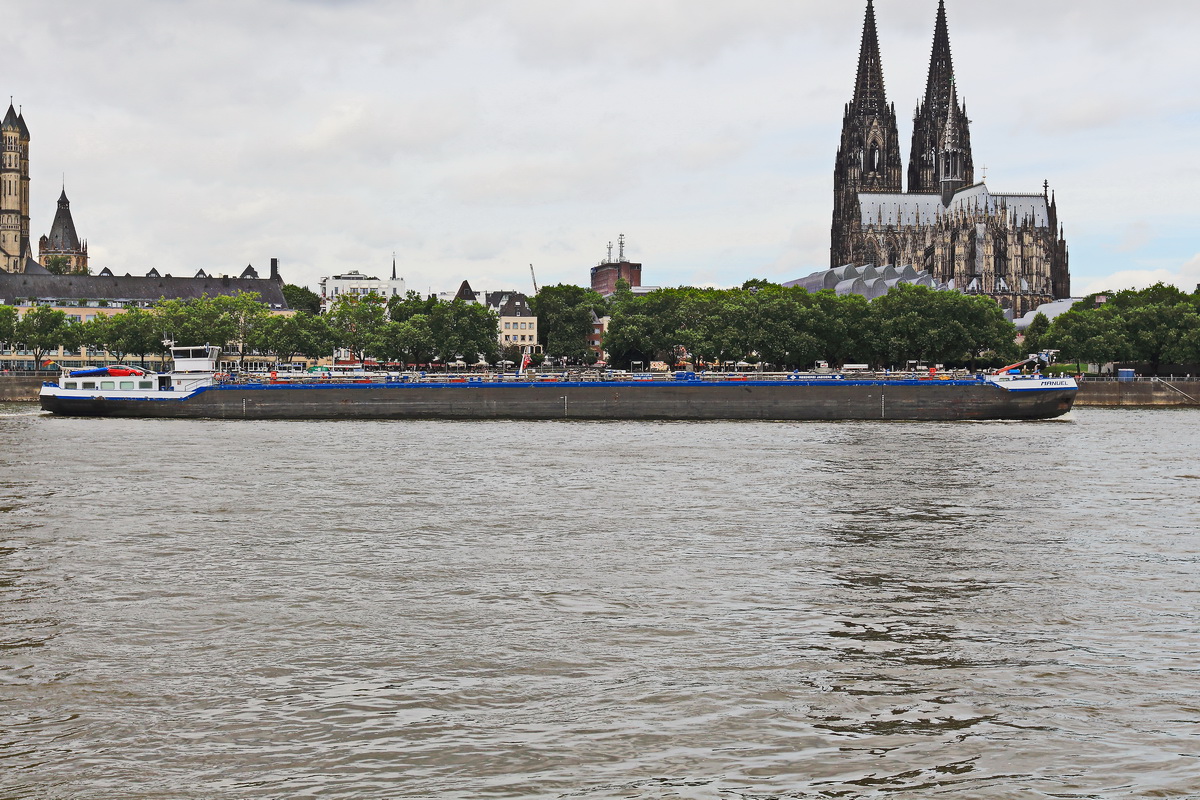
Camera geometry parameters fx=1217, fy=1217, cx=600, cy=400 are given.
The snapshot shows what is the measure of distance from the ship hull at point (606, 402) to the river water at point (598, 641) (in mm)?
42777

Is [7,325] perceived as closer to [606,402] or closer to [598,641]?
[606,402]

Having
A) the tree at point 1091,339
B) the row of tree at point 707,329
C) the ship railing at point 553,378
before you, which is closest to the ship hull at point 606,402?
the ship railing at point 553,378

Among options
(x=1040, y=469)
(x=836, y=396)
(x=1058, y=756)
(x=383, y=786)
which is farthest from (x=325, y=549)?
(x=836, y=396)

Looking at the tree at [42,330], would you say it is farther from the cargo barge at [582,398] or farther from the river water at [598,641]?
the river water at [598,641]

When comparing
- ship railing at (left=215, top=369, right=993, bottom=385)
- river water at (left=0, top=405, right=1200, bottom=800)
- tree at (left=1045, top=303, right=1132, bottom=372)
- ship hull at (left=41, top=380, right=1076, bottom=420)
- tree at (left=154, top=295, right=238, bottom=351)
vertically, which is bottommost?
river water at (left=0, top=405, right=1200, bottom=800)

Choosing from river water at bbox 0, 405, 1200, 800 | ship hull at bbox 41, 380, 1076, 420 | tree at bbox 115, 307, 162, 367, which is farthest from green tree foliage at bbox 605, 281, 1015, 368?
river water at bbox 0, 405, 1200, 800

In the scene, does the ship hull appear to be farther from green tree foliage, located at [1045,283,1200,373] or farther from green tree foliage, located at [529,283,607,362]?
green tree foliage, located at [529,283,607,362]

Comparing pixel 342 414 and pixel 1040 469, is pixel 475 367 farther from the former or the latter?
pixel 1040 469

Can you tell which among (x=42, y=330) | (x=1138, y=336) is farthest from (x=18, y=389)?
A: (x=1138, y=336)

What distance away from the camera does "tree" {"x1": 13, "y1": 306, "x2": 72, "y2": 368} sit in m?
156

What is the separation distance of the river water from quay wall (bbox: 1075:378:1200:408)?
7376 centimetres

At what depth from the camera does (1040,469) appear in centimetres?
4350

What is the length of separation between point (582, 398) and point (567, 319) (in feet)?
274

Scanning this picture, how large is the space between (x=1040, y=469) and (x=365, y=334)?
12182cm
